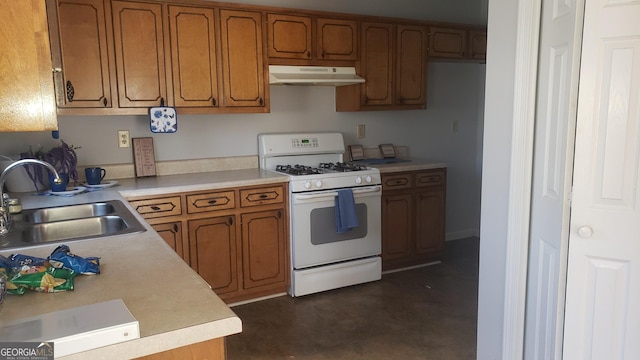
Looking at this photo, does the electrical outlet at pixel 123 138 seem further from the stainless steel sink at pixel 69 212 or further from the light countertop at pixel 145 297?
the light countertop at pixel 145 297

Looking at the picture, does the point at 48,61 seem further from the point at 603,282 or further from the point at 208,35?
the point at 208,35

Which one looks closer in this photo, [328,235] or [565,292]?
[565,292]

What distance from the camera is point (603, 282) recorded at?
1.71 meters

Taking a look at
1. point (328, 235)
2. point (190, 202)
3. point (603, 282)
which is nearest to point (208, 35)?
point (190, 202)

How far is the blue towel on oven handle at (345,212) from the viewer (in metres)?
3.57

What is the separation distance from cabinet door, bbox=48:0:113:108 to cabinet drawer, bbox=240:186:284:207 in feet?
3.49

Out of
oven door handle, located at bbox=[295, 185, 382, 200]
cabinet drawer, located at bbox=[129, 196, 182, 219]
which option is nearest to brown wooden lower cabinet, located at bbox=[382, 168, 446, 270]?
oven door handle, located at bbox=[295, 185, 382, 200]

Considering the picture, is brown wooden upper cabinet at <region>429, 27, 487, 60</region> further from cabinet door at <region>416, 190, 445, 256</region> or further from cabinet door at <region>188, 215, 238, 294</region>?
cabinet door at <region>188, 215, 238, 294</region>

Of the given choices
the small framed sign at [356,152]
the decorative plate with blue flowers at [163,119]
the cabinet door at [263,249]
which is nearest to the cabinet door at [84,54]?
the decorative plate with blue flowers at [163,119]

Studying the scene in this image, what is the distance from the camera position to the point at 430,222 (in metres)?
4.25

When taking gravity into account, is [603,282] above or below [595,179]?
below

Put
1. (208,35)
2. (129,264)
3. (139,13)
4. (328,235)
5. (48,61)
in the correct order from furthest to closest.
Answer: (328,235) → (208,35) → (139,13) → (129,264) → (48,61)

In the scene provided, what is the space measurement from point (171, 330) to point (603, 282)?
1.48m

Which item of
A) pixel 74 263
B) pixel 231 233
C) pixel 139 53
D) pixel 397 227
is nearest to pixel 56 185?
pixel 139 53
